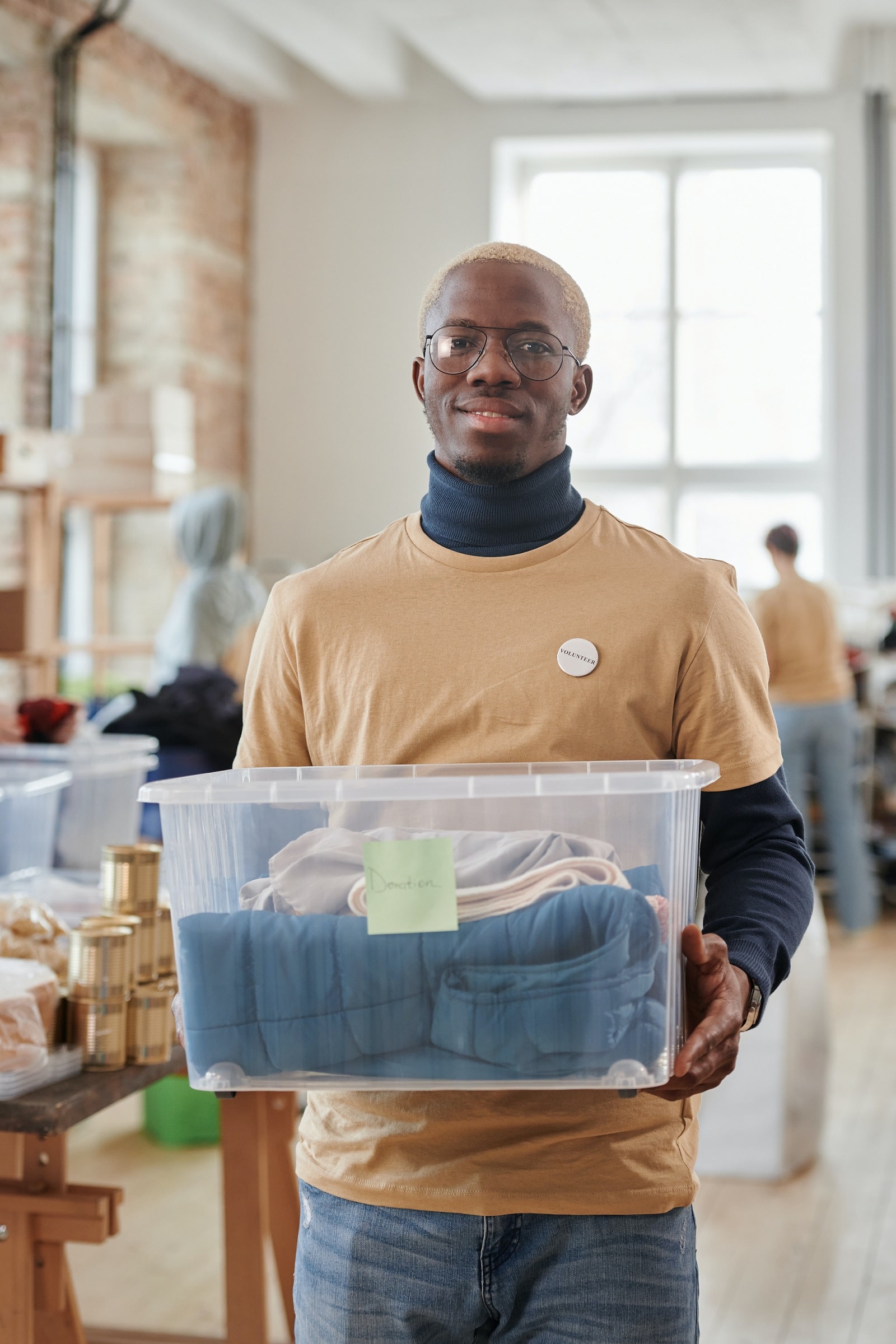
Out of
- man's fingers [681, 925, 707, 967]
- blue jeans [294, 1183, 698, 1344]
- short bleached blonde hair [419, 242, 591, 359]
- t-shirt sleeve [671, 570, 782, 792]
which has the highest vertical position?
short bleached blonde hair [419, 242, 591, 359]

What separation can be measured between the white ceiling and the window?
481 millimetres

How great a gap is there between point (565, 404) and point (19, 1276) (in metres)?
1.13

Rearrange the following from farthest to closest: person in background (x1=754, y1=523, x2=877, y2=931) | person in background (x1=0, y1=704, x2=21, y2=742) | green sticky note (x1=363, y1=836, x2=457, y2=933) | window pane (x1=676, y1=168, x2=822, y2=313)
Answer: window pane (x1=676, y1=168, x2=822, y2=313) → person in background (x1=754, y1=523, x2=877, y2=931) → person in background (x1=0, y1=704, x2=21, y2=742) → green sticky note (x1=363, y1=836, x2=457, y2=933)

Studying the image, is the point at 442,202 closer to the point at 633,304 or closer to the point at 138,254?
the point at 633,304

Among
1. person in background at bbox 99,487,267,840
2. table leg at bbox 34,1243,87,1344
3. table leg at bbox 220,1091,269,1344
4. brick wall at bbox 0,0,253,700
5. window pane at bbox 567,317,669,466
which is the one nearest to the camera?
table leg at bbox 34,1243,87,1344

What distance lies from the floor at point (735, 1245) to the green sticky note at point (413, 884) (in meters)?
1.81

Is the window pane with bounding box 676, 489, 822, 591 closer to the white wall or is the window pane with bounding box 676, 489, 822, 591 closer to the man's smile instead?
the white wall

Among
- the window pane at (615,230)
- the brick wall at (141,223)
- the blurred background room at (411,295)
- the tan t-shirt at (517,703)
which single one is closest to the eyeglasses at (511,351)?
the tan t-shirt at (517,703)

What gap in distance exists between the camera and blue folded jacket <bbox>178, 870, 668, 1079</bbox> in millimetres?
928

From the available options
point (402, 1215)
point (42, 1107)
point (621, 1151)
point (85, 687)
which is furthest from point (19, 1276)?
point (85, 687)

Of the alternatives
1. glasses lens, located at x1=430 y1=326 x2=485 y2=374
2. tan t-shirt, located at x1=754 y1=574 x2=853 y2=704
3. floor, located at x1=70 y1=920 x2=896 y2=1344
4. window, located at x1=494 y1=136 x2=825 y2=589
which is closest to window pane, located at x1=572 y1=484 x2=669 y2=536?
window, located at x1=494 y1=136 x2=825 y2=589

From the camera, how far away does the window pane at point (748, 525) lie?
775 cm

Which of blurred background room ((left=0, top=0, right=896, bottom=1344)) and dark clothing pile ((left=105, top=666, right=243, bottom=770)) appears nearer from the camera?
dark clothing pile ((left=105, top=666, right=243, bottom=770))

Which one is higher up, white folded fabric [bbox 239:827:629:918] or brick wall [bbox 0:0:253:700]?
brick wall [bbox 0:0:253:700]
